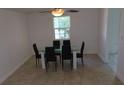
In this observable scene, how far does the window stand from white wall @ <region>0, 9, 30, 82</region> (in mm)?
1841

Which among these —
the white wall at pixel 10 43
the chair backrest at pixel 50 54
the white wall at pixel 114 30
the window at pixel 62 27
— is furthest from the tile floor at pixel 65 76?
the window at pixel 62 27

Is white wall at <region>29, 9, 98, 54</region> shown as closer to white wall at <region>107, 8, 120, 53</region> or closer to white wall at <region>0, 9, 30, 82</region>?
white wall at <region>107, 8, 120, 53</region>

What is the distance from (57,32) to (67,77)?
10.5ft

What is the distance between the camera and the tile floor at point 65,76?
362 centimetres

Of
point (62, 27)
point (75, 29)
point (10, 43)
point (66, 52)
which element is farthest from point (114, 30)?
point (10, 43)

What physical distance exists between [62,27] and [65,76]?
3.20 metres

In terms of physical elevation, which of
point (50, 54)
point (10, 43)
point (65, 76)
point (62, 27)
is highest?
point (62, 27)

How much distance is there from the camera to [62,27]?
21.7 ft

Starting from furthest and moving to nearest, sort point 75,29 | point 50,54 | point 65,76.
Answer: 1. point 75,29
2. point 50,54
3. point 65,76

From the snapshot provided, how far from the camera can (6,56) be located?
13.5 ft

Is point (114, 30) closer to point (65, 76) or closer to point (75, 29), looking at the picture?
point (75, 29)

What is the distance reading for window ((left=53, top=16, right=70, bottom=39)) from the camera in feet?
21.5

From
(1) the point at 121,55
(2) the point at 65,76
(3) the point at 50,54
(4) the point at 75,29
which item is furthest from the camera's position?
(4) the point at 75,29
